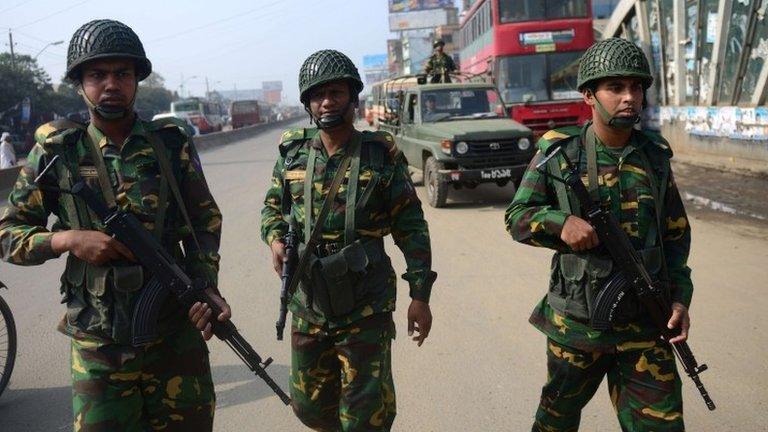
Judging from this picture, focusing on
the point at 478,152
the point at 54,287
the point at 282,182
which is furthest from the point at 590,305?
the point at 478,152

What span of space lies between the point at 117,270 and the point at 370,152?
102 centimetres

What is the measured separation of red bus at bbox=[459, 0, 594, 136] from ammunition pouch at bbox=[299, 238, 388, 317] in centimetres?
1056

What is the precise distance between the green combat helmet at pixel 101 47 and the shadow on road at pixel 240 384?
2.04m

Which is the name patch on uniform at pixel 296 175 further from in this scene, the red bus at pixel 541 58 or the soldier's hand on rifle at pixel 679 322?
the red bus at pixel 541 58

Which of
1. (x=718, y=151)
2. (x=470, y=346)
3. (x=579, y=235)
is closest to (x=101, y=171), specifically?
(x=579, y=235)

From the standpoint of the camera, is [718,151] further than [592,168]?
Yes

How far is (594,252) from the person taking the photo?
2.36 meters

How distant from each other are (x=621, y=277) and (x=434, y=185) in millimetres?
7515

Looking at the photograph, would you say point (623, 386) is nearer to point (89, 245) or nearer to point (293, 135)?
point (293, 135)

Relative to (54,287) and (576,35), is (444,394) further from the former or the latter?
(576,35)

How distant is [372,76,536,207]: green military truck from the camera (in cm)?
942

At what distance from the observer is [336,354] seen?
2.61 metres

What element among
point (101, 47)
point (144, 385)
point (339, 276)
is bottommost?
point (144, 385)

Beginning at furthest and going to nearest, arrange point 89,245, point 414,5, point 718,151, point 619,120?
point 414,5, point 718,151, point 619,120, point 89,245
